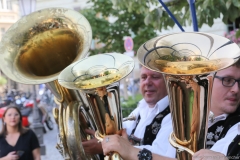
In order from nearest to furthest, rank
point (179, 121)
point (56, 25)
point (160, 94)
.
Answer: point (179, 121)
point (160, 94)
point (56, 25)

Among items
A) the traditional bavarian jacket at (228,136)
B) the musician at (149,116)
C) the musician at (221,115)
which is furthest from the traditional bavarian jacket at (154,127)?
the traditional bavarian jacket at (228,136)

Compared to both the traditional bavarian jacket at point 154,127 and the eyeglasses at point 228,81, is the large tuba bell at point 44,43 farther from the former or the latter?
the eyeglasses at point 228,81

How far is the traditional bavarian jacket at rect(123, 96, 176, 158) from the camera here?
1.97 m

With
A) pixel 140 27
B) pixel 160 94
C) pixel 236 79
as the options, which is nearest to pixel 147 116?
pixel 160 94

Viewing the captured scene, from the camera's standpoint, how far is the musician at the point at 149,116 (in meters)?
2.18

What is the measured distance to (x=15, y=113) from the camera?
347 cm

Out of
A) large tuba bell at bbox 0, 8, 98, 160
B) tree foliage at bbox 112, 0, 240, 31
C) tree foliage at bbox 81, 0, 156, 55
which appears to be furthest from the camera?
tree foliage at bbox 81, 0, 156, 55

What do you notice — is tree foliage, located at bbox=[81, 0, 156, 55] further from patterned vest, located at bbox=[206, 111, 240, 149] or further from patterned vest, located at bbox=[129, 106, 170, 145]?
patterned vest, located at bbox=[206, 111, 240, 149]

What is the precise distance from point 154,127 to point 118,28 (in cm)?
751

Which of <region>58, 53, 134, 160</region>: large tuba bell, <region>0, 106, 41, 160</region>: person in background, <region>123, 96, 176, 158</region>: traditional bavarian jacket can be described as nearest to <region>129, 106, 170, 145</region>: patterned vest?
<region>123, 96, 176, 158</region>: traditional bavarian jacket

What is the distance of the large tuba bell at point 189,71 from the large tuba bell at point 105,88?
37 centimetres

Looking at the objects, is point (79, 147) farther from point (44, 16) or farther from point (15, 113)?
point (15, 113)

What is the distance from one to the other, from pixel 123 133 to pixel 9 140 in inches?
67.2

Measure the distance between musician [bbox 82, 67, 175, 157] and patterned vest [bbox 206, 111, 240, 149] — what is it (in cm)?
31
